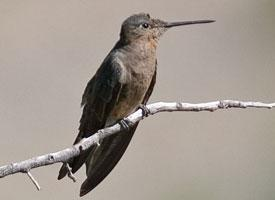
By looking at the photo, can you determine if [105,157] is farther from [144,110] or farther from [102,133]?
→ [102,133]

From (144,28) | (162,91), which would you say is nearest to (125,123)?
(144,28)

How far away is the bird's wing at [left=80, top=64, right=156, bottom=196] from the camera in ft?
22.8

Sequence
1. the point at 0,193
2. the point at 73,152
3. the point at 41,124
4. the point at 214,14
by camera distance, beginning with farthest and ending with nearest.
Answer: the point at 214,14 < the point at 41,124 < the point at 0,193 < the point at 73,152

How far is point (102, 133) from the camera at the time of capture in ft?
21.0

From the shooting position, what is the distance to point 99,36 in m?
14.0

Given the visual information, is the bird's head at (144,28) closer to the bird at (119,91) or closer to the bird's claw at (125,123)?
the bird at (119,91)

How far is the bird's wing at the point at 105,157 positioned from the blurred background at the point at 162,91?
3648 mm

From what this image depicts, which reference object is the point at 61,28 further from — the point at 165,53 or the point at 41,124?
the point at 41,124

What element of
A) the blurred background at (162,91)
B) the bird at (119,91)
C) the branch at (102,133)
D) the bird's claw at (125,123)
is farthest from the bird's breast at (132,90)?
the blurred background at (162,91)

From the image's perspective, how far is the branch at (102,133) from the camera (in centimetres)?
582

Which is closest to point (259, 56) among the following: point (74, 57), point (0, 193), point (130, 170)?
point (74, 57)

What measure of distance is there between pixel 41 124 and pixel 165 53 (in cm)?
217

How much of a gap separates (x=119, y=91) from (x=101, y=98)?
13 centimetres

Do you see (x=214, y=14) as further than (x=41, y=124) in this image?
Yes
